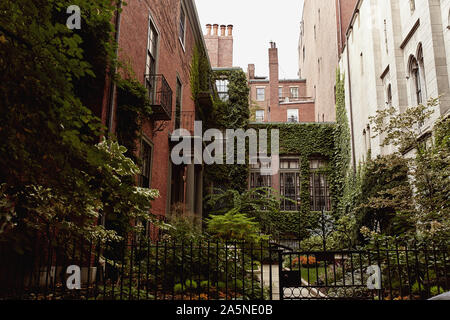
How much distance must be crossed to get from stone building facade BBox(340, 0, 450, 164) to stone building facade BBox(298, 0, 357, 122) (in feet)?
9.12

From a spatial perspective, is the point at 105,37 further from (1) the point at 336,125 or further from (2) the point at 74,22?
(1) the point at 336,125

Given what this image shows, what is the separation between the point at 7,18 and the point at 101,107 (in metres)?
4.78

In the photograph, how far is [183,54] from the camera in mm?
16641

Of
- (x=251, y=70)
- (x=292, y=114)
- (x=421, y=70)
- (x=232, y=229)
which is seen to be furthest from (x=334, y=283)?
(x=251, y=70)

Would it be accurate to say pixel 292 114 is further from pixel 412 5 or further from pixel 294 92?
pixel 412 5

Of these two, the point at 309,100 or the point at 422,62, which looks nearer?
the point at 422,62

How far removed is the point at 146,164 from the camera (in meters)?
11.5

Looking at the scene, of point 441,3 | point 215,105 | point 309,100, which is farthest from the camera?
point 309,100

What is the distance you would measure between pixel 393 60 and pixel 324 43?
1441 cm

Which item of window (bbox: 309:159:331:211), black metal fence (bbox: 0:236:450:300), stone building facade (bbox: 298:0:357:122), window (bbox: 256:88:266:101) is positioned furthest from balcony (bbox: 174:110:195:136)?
window (bbox: 256:88:266:101)

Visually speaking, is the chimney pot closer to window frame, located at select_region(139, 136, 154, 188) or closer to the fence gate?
window frame, located at select_region(139, 136, 154, 188)

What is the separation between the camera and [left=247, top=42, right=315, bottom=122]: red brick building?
33031 mm
